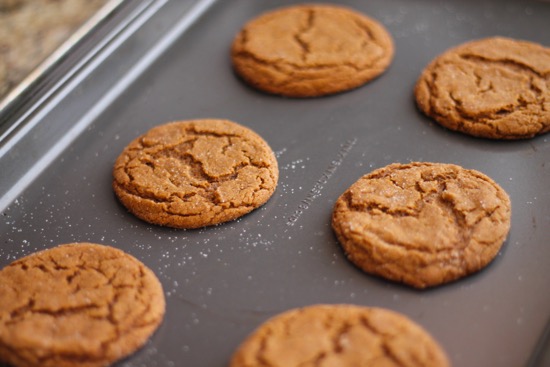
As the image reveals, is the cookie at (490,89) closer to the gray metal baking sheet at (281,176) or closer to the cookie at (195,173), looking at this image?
the gray metal baking sheet at (281,176)

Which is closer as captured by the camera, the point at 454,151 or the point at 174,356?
the point at 174,356

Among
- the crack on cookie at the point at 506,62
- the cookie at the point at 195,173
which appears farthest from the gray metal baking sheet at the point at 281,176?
the crack on cookie at the point at 506,62

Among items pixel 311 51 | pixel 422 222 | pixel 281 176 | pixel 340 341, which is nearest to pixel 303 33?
pixel 311 51

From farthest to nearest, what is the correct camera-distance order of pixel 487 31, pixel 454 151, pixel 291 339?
pixel 487 31 < pixel 454 151 < pixel 291 339

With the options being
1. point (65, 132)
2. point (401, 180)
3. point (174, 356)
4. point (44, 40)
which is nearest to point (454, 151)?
point (401, 180)

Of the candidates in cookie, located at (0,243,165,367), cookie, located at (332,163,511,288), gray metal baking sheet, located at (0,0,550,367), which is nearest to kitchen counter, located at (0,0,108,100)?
gray metal baking sheet, located at (0,0,550,367)

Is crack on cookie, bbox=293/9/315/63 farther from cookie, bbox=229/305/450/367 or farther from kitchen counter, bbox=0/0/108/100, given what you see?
cookie, bbox=229/305/450/367

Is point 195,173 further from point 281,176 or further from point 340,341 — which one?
point 340,341

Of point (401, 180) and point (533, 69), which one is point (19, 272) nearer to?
point (401, 180)
